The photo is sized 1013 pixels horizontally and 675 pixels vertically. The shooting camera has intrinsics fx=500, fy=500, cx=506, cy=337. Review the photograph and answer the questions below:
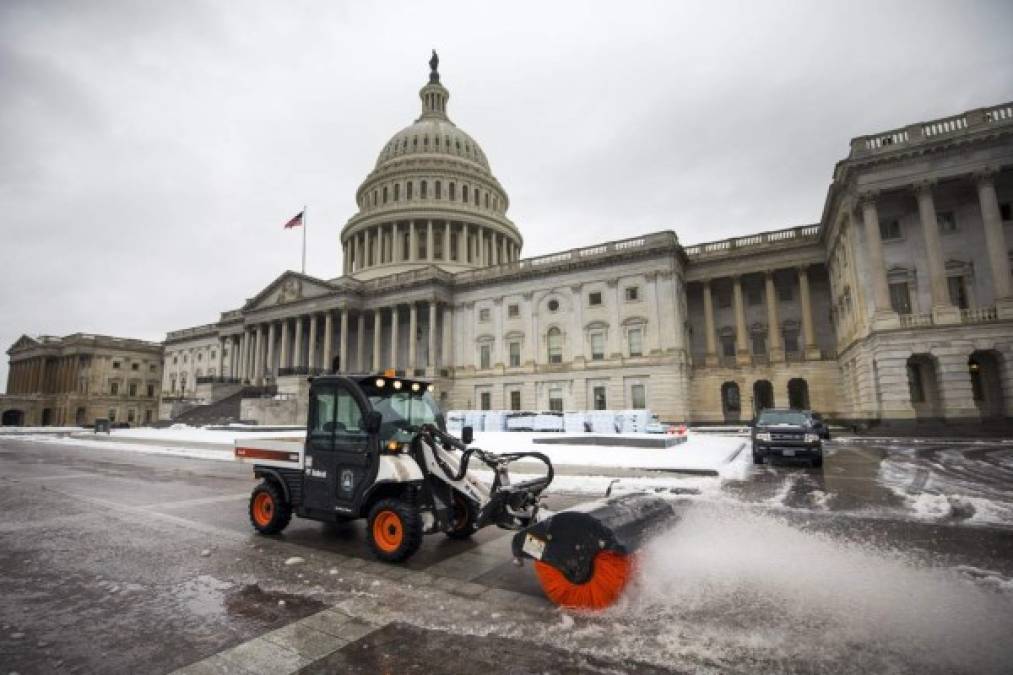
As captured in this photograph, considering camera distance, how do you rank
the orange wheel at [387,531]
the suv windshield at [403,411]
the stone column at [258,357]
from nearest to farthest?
the orange wheel at [387,531], the suv windshield at [403,411], the stone column at [258,357]

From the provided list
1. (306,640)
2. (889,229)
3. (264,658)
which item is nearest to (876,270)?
(889,229)

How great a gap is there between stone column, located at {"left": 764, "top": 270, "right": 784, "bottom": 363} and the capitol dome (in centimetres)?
2997

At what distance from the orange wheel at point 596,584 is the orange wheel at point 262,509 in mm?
4545

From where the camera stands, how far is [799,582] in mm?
4809

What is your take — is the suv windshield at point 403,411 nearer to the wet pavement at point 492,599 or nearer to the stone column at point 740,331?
the wet pavement at point 492,599

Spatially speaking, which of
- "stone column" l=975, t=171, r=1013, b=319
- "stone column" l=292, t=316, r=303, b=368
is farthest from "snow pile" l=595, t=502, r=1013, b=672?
"stone column" l=292, t=316, r=303, b=368

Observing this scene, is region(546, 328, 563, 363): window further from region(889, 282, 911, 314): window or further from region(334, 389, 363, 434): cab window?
region(334, 389, 363, 434): cab window

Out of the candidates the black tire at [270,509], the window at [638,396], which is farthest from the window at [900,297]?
the black tire at [270,509]

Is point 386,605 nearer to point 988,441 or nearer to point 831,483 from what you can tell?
point 831,483

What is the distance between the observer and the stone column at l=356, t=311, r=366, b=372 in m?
53.6

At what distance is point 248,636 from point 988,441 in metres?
29.6

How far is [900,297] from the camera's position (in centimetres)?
2956

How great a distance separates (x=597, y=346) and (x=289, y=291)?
3630 cm

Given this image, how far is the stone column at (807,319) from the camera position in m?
39.3
